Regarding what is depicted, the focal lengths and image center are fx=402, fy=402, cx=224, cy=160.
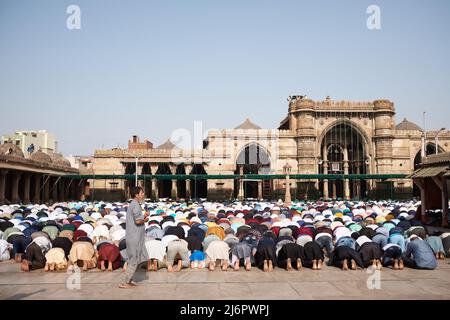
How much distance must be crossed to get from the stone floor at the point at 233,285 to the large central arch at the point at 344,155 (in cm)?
4640

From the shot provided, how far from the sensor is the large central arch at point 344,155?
58.3m

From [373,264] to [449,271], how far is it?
217 centimetres

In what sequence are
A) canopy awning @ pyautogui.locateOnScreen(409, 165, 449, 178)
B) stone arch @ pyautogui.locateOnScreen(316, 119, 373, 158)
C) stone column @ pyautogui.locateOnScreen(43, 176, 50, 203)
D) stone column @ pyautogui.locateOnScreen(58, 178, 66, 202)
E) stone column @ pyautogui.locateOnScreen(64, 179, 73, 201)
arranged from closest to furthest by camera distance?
canopy awning @ pyautogui.locateOnScreen(409, 165, 449, 178) < stone column @ pyautogui.locateOnScreen(43, 176, 50, 203) < stone column @ pyautogui.locateOnScreen(58, 178, 66, 202) < stone column @ pyautogui.locateOnScreen(64, 179, 73, 201) < stone arch @ pyautogui.locateOnScreen(316, 119, 373, 158)

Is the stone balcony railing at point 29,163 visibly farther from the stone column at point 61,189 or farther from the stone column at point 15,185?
the stone column at point 61,189

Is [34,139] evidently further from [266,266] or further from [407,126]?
[266,266]

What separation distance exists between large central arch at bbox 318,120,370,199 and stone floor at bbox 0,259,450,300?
152 feet

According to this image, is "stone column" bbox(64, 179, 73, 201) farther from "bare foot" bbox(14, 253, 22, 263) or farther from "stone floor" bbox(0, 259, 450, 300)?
"stone floor" bbox(0, 259, 450, 300)

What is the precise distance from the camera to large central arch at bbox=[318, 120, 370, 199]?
58344mm

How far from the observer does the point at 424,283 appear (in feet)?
33.8

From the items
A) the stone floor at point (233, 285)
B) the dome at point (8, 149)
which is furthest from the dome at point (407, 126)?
the stone floor at point (233, 285)

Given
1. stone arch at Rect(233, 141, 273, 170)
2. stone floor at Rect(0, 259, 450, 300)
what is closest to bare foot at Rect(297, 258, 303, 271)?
stone floor at Rect(0, 259, 450, 300)

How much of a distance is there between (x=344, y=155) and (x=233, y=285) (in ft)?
174

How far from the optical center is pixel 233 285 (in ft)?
33.7

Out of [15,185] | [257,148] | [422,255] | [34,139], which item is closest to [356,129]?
[257,148]
